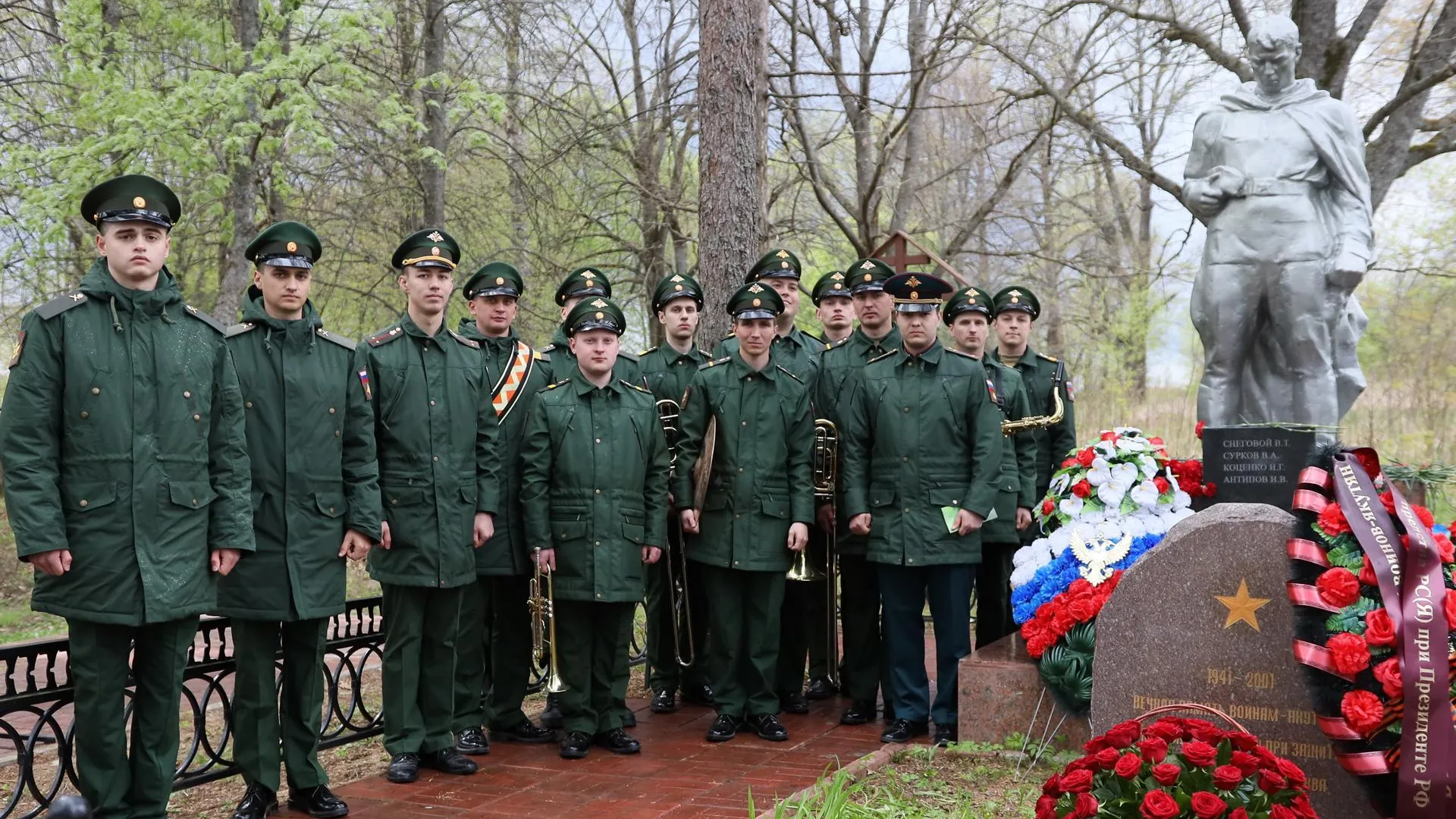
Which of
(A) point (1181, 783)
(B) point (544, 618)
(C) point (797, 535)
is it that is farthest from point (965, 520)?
(A) point (1181, 783)

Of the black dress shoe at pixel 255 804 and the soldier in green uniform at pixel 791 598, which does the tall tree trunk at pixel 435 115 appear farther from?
the black dress shoe at pixel 255 804

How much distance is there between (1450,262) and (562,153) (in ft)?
44.1

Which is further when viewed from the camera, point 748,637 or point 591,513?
point 748,637

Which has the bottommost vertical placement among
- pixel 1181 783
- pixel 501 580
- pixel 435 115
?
pixel 1181 783

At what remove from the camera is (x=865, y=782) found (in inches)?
221

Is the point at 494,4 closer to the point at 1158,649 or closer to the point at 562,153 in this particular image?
the point at 562,153

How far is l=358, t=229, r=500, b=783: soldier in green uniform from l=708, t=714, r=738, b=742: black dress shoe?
4.22ft

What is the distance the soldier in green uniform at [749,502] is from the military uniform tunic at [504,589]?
2.83ft

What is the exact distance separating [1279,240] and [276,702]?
553 cm

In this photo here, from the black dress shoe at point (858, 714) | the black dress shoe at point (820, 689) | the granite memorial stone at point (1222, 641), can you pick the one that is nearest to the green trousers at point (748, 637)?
the black dress shoe at point (858, 714)

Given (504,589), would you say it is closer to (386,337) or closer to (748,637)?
(748,637)

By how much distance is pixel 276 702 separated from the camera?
5.28 m

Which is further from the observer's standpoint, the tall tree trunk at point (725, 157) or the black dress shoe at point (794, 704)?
the tall tree trunk at point (725, 157)

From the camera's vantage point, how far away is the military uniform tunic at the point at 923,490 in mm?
6473
